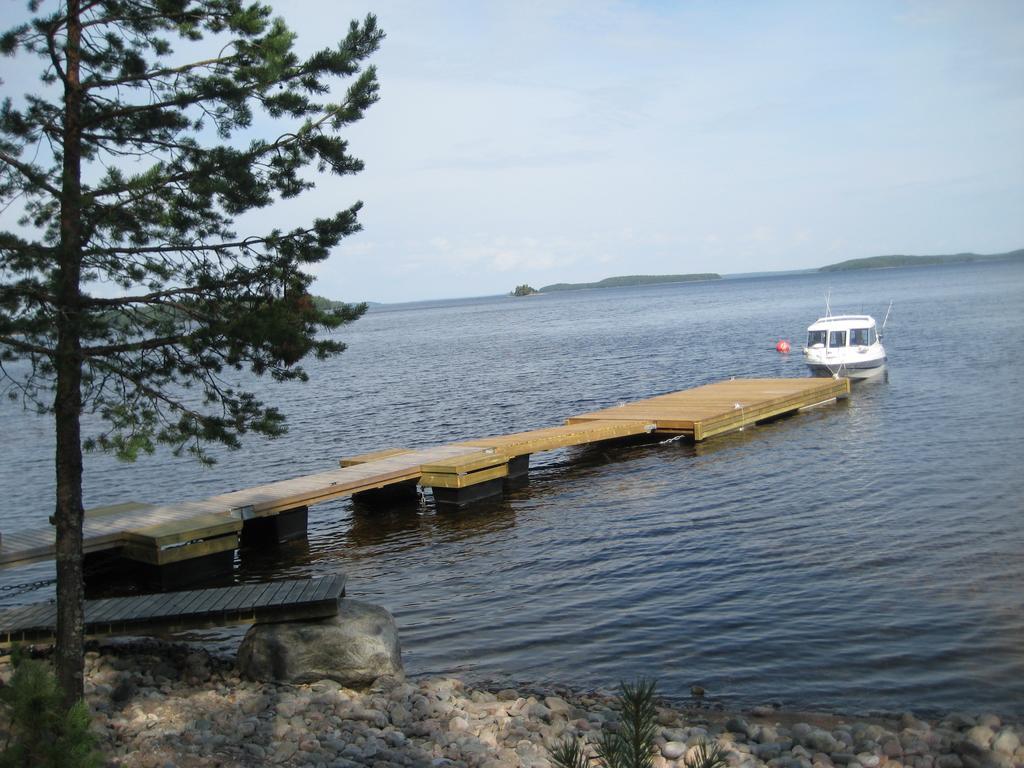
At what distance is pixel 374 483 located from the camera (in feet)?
53.8

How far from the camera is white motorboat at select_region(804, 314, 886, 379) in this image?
1276 inches

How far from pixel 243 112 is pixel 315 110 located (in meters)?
0.57

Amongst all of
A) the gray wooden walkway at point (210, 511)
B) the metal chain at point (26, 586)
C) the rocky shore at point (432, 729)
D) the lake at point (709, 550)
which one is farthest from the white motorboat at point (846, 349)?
the metal chain at point (26, 586)

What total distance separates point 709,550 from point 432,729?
7.18 m

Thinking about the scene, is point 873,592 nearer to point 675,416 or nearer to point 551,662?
point 551,662

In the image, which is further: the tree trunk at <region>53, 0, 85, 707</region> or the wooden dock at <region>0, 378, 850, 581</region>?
the wooden dock at <region>0, 378, 850, 581</region>

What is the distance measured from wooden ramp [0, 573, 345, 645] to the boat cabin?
2826 cm

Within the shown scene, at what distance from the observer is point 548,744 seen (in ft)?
23.7

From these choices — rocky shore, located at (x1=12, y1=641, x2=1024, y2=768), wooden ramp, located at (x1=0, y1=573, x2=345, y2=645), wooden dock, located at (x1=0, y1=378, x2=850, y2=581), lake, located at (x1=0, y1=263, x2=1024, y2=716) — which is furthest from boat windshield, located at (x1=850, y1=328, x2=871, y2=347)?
wooden ramp, located at (x1=0, y1=573, x2=345, y2=645)

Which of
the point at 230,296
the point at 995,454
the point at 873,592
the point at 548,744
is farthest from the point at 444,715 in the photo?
the point at 995,454

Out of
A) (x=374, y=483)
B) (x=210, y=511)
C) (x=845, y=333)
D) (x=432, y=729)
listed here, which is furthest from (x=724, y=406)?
(x=432, y=729)

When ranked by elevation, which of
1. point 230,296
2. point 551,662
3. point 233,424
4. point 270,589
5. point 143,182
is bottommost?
point 551,662

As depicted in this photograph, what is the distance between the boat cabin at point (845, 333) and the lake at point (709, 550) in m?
2.53

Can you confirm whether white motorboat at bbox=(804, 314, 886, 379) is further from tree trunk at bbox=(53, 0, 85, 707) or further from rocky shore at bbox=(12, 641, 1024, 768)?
tree trunk at bbox=(53, 0, 85, 707)
